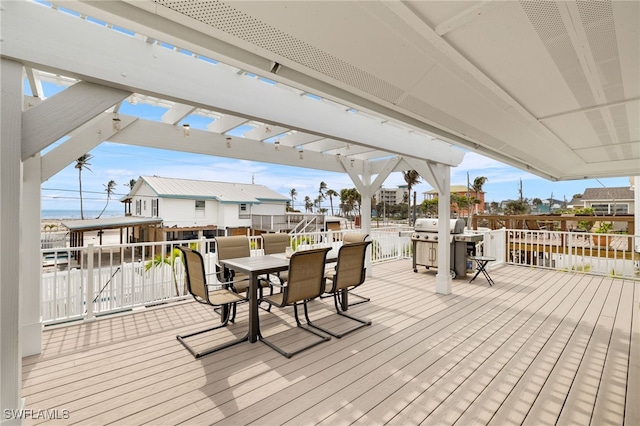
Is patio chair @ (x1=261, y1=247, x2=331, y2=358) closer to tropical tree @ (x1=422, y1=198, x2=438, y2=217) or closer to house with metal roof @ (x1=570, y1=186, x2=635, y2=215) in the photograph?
house with metal roof @ (x1=570, y1=186, x2=635, y2=215)

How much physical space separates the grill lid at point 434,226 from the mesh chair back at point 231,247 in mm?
4074

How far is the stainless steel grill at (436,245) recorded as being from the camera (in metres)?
5.96

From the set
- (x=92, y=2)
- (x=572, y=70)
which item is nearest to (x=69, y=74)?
(x=92, y=2)

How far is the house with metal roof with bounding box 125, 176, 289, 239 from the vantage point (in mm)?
15820

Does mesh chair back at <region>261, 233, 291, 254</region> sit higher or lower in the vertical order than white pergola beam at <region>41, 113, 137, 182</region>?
lower

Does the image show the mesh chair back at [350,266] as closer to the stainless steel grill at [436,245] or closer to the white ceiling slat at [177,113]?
the white ceiling slat at [177,113]

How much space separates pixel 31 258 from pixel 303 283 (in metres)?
2.68

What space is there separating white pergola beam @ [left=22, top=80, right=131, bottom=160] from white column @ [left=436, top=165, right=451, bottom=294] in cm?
465

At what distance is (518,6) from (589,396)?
279 cm

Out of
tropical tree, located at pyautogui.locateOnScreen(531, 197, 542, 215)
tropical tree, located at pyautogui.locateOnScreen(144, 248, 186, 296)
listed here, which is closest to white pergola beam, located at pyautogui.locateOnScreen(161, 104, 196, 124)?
tropical tree, located at pyautogui.locateOnScreen(144, 248, 186, 296)

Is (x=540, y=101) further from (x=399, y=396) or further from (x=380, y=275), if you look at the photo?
(x=380, y=275)

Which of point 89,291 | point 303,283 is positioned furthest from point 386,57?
point 89,291

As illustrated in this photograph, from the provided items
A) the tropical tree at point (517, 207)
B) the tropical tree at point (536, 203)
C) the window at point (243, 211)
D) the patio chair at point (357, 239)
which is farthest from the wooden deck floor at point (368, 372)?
the tropical tree at point (536, 203)

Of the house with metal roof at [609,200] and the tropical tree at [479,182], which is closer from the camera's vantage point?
the house with metal roof at [609,200]
